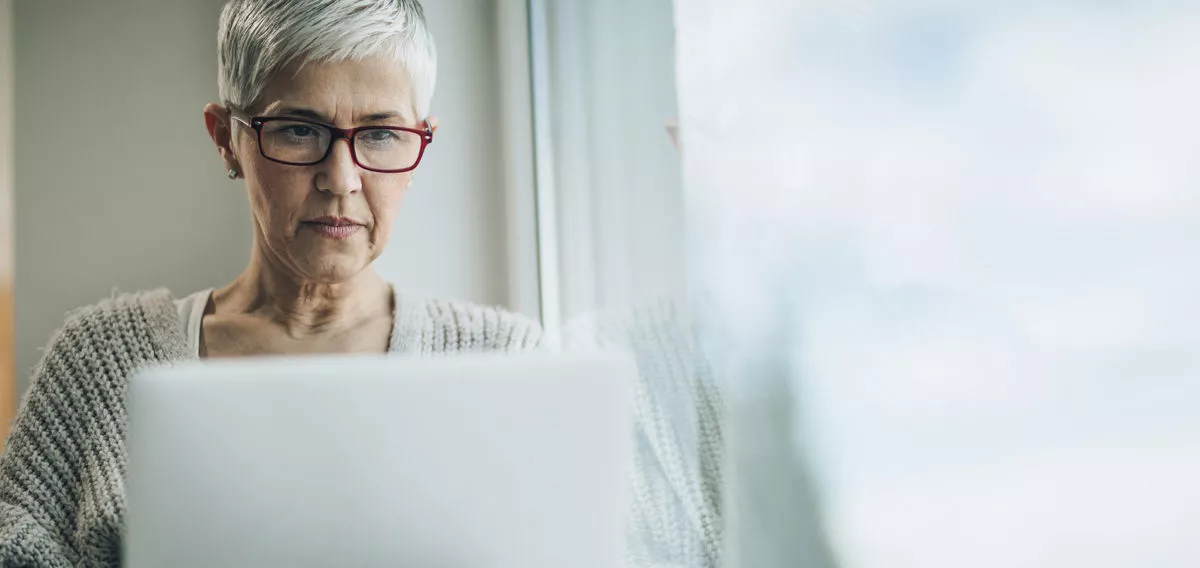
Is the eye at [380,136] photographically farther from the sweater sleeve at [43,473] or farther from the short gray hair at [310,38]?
the sweater sleeve at [43,473]

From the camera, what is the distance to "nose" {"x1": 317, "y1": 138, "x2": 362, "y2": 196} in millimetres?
1407

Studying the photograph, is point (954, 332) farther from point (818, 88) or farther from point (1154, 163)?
point (818, 88)

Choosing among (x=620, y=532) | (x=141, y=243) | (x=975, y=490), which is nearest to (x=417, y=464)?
(x=620, y=532)

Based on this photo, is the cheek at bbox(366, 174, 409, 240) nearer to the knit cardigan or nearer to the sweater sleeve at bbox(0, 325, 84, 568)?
the knit cardigan

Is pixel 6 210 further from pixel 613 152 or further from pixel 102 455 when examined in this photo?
pixel 613 152

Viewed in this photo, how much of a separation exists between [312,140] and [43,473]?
658mm

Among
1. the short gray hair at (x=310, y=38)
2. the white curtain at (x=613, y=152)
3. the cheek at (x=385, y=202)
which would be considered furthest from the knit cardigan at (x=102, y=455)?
the short gray hair at (x=310, y=38)

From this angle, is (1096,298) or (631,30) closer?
(1096,298)

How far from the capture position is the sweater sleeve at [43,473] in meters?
1.33

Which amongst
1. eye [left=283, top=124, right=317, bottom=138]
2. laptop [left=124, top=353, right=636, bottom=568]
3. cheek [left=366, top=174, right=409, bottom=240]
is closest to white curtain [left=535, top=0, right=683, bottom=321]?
cheek [left=366, top=174, right=409, bottom=240]

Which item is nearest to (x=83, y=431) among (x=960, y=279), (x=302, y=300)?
(x=302, y=300)

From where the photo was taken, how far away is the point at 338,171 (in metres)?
1.41

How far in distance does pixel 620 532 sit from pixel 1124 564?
356mm

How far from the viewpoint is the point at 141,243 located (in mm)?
1599
